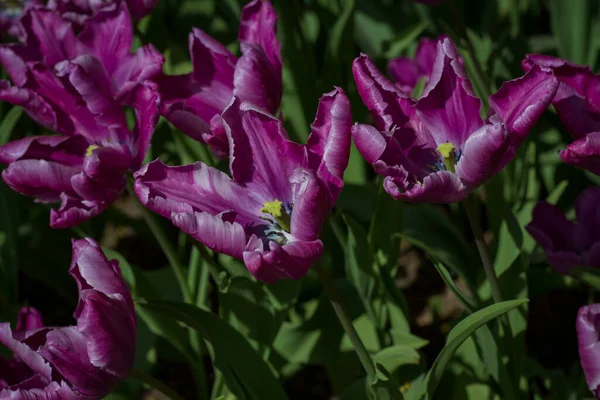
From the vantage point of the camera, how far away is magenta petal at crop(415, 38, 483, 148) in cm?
110

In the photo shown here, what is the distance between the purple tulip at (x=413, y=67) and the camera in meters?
1.84

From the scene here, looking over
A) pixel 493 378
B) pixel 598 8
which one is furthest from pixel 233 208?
pixel 598 8

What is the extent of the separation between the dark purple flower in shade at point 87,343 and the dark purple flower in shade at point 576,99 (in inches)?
25.5

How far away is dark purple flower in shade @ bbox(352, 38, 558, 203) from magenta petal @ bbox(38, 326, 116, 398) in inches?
17.8

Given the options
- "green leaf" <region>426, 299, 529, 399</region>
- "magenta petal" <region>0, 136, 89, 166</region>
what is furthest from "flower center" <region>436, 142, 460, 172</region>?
"magenta petal" <region>0, 136, 89, 166</region>

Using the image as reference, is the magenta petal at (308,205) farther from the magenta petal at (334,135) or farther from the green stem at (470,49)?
the green stem at (470,49)

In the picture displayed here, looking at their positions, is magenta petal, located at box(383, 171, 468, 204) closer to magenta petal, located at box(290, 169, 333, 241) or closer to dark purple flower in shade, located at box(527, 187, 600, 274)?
magenta petal, located at box(290, 169, 333, 241)

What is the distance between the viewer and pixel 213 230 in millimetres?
996

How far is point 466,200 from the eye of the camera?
112cm

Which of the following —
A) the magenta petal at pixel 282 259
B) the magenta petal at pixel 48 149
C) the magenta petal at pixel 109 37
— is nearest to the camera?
the magenta petal at pixel 282 259

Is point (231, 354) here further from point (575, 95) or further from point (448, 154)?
point (575, 95)

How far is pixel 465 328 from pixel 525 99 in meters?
0.31

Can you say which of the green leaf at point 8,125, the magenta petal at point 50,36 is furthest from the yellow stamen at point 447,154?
the green leaf at point 8,125

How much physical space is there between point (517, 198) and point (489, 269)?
0.52 m
